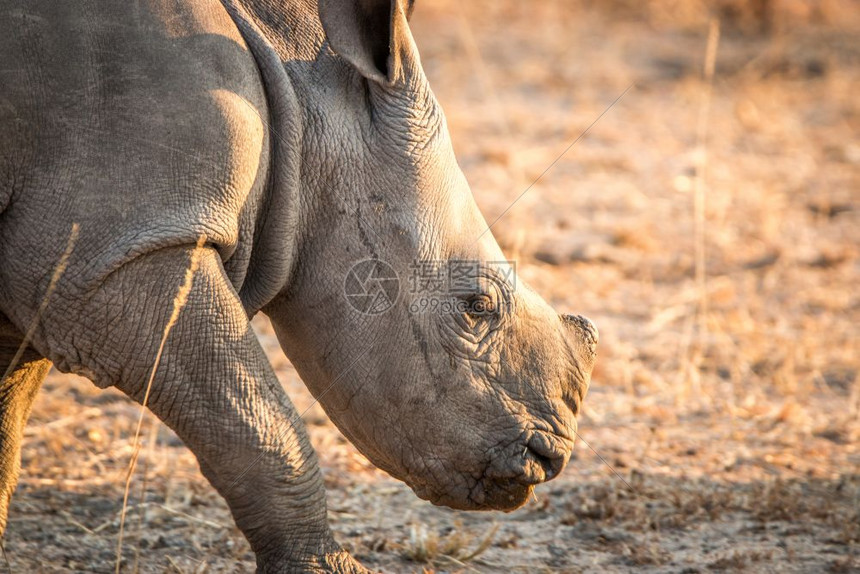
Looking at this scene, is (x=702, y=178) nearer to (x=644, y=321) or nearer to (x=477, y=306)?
(x=644, y=321)

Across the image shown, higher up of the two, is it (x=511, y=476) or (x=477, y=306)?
(x=477, y=306)

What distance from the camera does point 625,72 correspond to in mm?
12266

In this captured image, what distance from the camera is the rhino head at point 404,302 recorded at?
3.55 meters

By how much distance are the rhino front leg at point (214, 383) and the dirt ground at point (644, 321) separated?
0.81m

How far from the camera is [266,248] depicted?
348 centimetres

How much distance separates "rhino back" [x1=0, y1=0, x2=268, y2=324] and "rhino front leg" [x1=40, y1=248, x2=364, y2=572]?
99 mm

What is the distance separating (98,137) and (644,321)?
188 inches

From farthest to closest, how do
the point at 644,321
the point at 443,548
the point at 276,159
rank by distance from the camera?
the point at 644,321 → the point at 443,548 → the point at 276,159

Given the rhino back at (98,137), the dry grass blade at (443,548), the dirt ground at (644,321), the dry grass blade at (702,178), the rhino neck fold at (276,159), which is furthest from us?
the dry grass blade at (702,178)

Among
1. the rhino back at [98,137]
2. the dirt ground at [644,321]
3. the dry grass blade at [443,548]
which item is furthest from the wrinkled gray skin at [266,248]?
the dirt ground at [644,321]

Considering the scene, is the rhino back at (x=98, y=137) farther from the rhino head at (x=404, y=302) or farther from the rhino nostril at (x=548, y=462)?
the rhino nostril at (x=548, y=462)

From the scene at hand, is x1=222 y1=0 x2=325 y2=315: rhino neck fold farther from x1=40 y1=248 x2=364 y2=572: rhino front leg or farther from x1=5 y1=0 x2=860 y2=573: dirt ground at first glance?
x1=5 y1=0 x2=860 y2=573: dirt ground

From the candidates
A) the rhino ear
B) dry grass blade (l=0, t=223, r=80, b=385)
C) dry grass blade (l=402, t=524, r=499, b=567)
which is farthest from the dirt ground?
the rhino ear

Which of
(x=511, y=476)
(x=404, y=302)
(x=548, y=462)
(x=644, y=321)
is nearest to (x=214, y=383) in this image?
→ (x=404, y=302)
